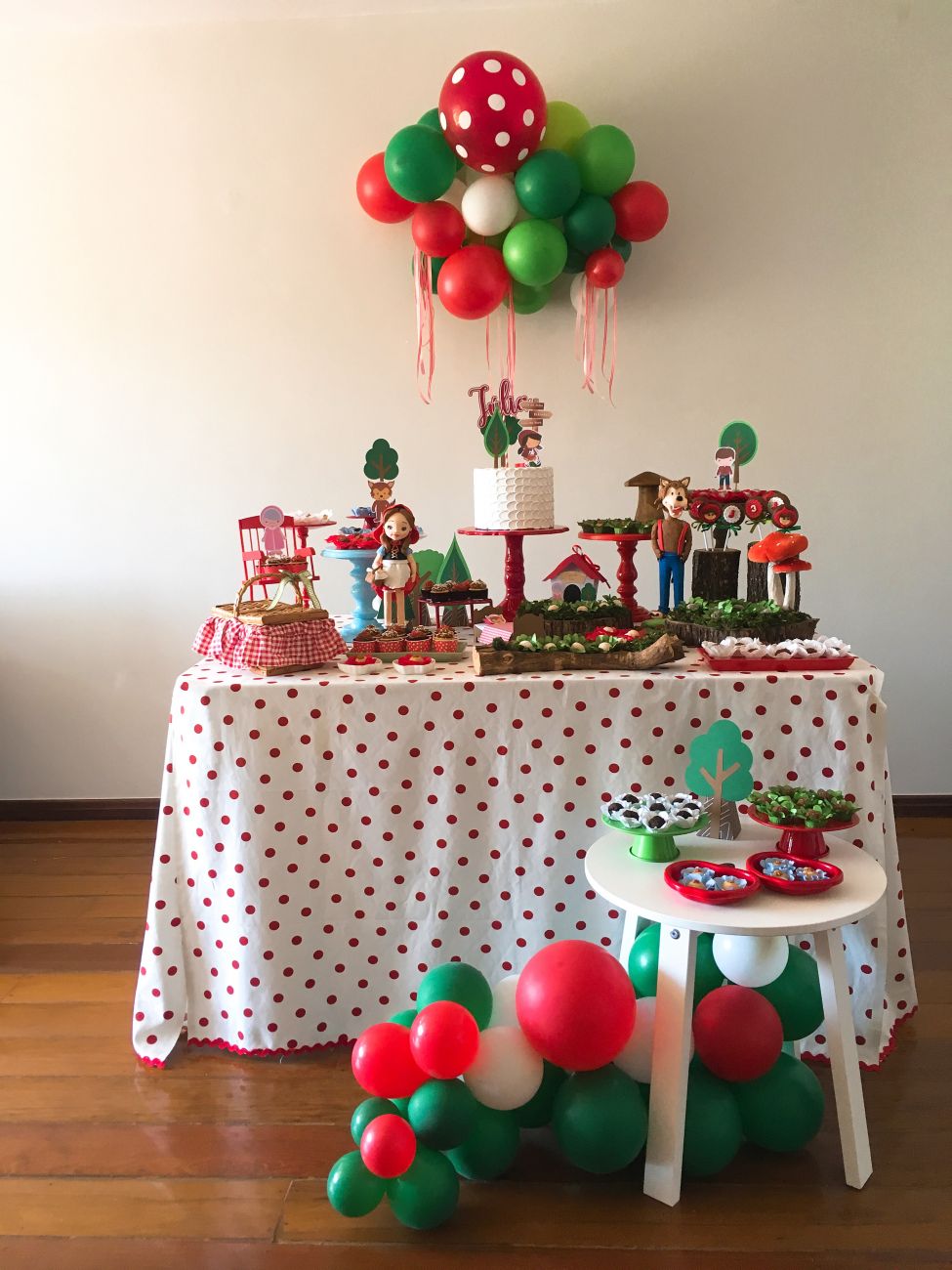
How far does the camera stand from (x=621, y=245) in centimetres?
325

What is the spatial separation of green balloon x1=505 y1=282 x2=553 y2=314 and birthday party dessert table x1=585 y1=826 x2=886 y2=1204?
2.10 meters

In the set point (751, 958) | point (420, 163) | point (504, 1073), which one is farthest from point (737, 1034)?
point (420, 163)

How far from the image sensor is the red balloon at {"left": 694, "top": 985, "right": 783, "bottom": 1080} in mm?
1675

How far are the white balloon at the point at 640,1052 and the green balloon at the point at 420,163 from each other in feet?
7.61

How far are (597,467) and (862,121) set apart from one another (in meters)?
1.35

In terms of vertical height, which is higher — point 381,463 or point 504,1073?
point 381,463

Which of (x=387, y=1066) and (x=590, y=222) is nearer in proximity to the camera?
(x=387, y=1066)

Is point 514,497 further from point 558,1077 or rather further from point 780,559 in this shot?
point 558,1077

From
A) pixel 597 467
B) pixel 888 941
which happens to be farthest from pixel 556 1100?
pixel 597 467

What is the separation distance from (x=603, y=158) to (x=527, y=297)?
0.45 meters

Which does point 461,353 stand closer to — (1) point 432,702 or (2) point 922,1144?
(1) point 432,702

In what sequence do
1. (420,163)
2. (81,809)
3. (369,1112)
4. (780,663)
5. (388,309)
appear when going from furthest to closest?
(81,809) → (388,309) → (420,163) → (780,663) → (369,1112)

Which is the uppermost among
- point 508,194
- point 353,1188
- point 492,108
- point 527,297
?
point 492,108

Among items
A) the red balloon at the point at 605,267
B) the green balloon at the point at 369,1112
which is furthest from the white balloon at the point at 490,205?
the green balloon at the point at 369,1112
